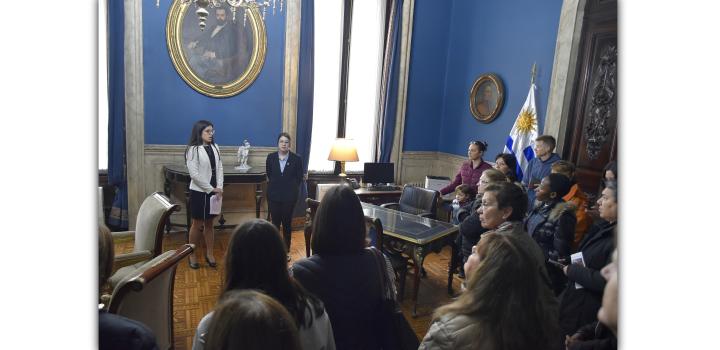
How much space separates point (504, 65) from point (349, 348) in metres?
3.23

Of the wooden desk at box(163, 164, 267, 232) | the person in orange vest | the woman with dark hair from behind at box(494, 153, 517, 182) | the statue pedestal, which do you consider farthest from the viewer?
the woman with dark hair from behind at box(494, 153, 517, 182)

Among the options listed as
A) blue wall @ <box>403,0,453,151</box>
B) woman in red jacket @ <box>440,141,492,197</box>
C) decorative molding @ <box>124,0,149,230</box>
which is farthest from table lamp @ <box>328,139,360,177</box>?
decorative molding @ <box>124,0,149,230</box>

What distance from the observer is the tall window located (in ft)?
13.3

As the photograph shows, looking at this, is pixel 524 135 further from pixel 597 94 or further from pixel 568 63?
pixel 597 94

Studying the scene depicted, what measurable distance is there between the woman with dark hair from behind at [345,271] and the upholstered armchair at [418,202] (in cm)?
196

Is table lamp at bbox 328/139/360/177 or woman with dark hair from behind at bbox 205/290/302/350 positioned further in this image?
table lamp at bbox 328/139/360/177

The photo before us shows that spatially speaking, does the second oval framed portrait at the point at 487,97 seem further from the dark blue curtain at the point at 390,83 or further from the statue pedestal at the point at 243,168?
the statue pedestal at the point at 243,168

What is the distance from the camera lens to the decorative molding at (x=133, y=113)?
884 millimetres

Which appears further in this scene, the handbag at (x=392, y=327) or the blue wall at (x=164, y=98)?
the blue wall at (x=164, y=98)

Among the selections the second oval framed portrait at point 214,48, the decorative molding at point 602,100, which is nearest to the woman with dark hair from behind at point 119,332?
the second oval framed portrait at point 214,48

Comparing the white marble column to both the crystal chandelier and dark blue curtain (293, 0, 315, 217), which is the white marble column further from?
dark blue curtain (293, 0, 315, 217)
